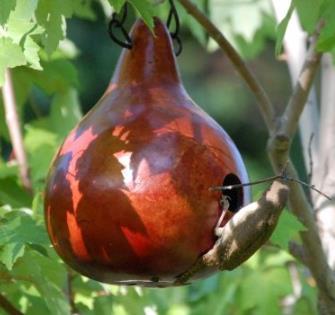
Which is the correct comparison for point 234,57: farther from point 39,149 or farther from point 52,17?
point 39,149

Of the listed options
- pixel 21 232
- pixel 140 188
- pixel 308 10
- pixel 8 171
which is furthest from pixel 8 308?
pixel 308 10

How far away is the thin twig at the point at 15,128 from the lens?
282cm

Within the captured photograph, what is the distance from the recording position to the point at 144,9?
1827 millimetres

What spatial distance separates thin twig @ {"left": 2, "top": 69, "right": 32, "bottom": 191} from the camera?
9.27 feet

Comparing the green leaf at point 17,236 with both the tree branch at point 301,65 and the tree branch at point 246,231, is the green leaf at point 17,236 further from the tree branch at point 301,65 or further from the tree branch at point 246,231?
the tree branch at point 301,65

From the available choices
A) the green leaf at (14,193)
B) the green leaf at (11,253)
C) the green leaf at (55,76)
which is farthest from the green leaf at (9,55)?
the green leaf at (55,76)

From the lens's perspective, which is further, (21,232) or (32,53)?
Answer: (21,232)

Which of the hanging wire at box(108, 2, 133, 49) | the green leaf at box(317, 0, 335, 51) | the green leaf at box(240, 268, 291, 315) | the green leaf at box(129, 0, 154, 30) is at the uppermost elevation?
the green leaf at box(129, 0, 154, 30)

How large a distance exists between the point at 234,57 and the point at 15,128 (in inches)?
28.7

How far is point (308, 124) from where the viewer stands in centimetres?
272

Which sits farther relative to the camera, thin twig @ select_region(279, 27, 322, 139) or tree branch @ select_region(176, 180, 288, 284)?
thin twig @ select_region(279, 27, 322, 139)

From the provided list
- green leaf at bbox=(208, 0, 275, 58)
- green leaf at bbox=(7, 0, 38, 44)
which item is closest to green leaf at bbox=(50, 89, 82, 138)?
green leaf at bbox=(208, 0, 275, 58)

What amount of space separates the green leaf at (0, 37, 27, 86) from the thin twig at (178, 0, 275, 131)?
438 millimetres

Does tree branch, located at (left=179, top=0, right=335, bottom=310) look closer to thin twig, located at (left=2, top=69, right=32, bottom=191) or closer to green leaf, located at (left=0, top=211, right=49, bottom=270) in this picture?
green leaf, located at (left=0, top=211, right=49, bottom=270)
